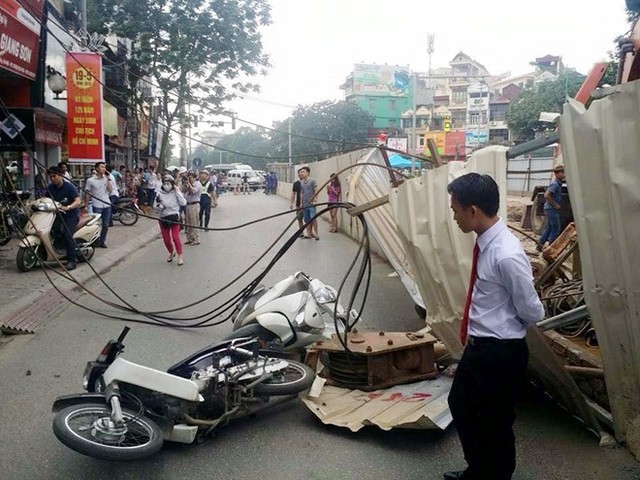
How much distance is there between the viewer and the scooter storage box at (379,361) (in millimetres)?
4281

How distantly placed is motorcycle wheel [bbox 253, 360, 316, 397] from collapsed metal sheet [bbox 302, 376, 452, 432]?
0.11 metres

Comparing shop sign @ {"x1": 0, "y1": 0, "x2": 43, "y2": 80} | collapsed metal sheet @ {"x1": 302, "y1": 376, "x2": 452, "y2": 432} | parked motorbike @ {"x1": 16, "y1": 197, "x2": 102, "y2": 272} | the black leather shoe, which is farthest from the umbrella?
the black leather shoe

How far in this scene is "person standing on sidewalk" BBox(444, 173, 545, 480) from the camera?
2701 millimetres

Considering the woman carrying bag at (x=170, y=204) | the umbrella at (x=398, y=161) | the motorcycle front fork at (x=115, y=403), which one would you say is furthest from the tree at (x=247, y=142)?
the motorcycle front fork at (x=115, y=403)

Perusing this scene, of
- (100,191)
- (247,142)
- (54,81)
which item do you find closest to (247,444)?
(100,191)

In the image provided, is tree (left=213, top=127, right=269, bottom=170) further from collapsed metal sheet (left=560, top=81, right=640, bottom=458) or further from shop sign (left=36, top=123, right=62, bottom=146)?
collapsed metal sheet (left=560, top=81, right=640, bottom=458)

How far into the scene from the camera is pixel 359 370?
172 inches

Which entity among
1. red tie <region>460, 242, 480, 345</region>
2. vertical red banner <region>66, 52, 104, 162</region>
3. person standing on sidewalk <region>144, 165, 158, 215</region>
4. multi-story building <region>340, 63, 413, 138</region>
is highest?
multi-story building <region>340, 63, 413, 138</region>

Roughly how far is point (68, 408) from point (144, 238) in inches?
481

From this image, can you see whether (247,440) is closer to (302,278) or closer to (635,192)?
(302,278)

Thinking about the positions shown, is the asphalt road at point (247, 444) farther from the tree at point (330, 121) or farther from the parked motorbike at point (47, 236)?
the tree at point (330, 121)

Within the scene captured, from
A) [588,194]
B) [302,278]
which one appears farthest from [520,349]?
[302,278]

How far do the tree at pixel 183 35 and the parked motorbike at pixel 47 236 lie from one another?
41.1ft

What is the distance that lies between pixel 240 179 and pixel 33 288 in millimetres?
42015
